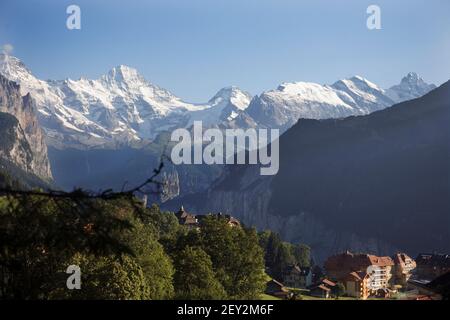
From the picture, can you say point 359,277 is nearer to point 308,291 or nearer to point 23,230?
point 308,291

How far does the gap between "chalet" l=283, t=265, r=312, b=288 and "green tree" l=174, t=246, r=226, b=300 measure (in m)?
62.7

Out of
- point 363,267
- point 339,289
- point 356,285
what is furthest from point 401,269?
point 339,289

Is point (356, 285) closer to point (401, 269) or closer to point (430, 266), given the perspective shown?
point (430, 266)

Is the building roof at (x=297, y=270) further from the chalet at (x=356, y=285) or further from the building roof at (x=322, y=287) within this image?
the building roof at (x=322, y=287)

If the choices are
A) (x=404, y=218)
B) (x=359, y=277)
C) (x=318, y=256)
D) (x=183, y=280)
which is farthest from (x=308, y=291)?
(x=404, y=218)

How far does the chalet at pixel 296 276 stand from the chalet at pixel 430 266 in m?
22.7

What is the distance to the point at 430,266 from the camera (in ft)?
407

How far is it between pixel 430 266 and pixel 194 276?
287 feet

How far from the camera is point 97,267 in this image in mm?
40969

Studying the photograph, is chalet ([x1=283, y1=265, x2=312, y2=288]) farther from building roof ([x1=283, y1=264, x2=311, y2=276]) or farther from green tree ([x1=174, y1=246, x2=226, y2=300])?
green tree ([x1=174, y1=246, x2=226, y2=300])

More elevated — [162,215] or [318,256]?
[162,215]

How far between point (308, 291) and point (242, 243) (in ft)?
146

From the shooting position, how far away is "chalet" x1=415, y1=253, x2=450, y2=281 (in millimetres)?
119562

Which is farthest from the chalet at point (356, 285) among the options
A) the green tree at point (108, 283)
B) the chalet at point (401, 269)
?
the green tree at point (108, 283)
